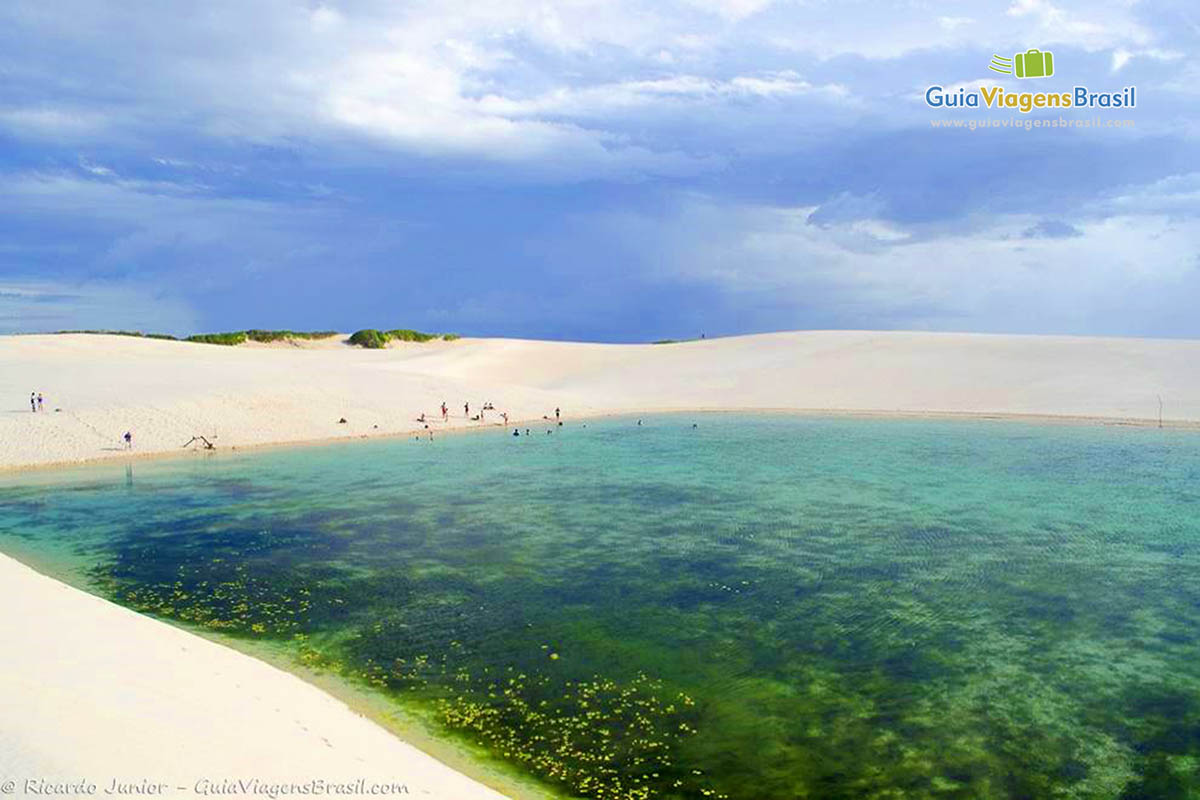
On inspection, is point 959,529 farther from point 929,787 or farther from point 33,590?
point 33,590

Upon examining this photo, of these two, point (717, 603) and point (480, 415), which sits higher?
point (480, 415)

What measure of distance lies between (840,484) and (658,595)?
46.9 ft

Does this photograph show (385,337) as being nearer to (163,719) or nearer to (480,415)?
(480,415)

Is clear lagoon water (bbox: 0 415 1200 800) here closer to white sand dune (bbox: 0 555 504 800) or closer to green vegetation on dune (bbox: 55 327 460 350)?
white sand dune (bbox: 0 555 504 800)

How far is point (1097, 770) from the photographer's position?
899 cm

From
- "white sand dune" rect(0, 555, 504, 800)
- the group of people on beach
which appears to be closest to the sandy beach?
"white sand dune" rect(0, 555, 504, 800)

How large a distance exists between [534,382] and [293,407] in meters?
29.6

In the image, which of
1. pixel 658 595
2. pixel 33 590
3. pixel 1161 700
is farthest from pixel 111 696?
pixel 1161 700

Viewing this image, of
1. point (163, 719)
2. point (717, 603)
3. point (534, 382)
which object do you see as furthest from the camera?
point (534, 382)

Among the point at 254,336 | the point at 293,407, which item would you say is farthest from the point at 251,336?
the point at 293,407

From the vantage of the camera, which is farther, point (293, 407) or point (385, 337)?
point (385, 337)

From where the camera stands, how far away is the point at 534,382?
70500mm

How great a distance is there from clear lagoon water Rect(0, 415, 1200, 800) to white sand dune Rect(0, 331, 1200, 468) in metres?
8.20

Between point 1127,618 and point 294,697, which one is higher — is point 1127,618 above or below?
below
